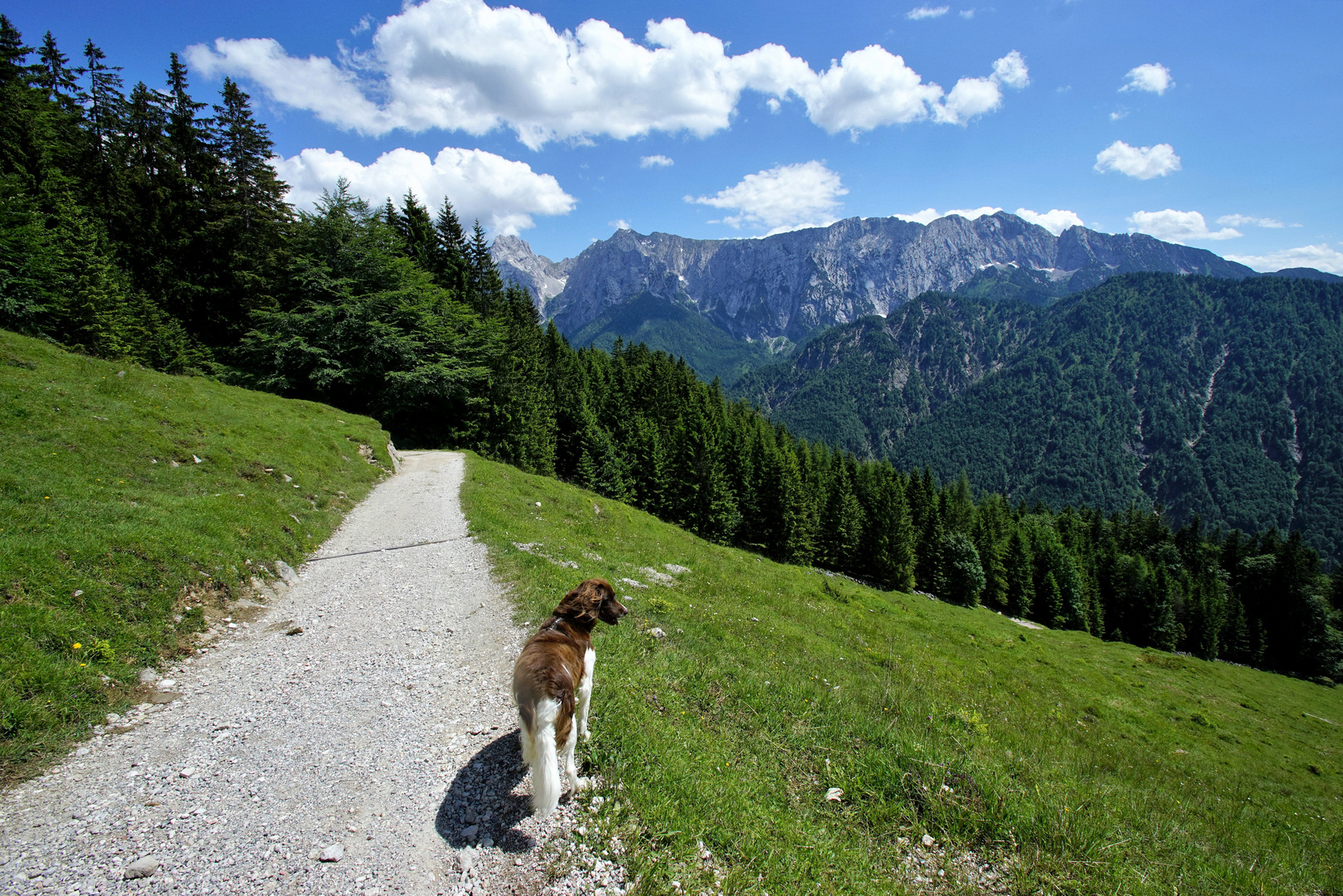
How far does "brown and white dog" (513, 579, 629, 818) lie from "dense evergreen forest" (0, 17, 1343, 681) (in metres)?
37.2

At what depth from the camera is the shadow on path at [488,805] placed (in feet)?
16.8

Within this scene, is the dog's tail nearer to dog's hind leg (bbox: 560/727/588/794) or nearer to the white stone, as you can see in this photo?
dog's hind leg (bbox: 560/727/588/794)

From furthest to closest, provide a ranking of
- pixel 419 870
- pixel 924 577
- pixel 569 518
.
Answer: pixel 924 577, pixel 569 518, pixel 419 870

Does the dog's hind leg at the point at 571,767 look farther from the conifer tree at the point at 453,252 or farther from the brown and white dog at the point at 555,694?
the conifer tree at the point at 453,252

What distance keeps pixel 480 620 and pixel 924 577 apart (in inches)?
3128

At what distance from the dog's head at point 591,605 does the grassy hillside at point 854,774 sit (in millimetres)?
1326

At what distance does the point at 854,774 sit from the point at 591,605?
4421 millimetres

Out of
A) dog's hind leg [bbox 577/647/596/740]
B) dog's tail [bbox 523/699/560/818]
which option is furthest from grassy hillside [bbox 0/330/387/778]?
dog's hind leg [bbox 577/647/596/740]

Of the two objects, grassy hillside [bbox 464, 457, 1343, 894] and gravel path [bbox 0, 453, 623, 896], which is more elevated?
gravel path [bbox 0, 453, 623, 896]

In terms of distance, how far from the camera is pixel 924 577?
76062mm

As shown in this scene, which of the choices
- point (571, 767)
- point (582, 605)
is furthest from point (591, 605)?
point (571, 767)

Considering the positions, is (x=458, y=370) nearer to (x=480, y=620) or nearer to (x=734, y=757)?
(x=480, y=620)

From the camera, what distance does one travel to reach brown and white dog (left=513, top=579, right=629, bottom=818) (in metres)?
5.00

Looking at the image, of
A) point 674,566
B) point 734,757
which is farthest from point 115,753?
point 674,566
